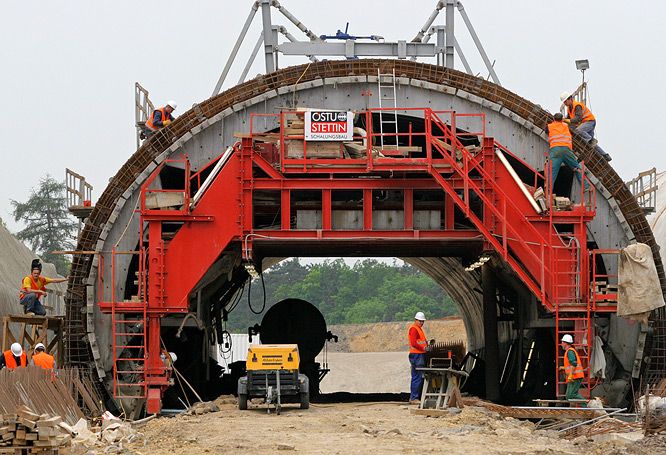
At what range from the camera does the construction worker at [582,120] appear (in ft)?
87.1

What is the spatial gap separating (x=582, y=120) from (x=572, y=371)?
6.04 meters

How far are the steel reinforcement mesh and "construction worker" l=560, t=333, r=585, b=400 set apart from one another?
10.2 ft

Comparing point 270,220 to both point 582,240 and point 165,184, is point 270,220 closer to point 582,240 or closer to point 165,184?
point 165,184

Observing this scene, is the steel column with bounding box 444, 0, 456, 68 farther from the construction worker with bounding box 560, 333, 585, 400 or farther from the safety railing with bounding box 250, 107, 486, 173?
the construction worker with bounding box 560, 333, 585, 400

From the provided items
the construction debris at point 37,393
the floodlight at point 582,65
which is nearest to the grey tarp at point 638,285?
the floodlight at point 582,65

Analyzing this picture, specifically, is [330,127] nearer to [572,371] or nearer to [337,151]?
[337,151]

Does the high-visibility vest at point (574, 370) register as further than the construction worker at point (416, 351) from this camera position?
No

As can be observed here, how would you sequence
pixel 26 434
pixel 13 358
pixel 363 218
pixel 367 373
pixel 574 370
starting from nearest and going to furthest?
pixel 26 434, pixel 13 358, pixel 574 370, pixel 363 218, pixel 367 373

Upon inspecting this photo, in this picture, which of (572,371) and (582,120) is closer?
(572,371)

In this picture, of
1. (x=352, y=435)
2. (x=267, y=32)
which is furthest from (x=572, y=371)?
(x=267, y=32)

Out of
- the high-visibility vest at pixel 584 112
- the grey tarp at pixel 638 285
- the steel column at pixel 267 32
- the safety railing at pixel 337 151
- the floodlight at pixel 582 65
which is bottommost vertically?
the grey tarp at pixel 638 285

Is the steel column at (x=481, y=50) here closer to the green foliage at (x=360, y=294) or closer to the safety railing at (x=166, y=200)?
the safety railing at (x=166, y=200)

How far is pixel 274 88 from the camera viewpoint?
26.3 metres

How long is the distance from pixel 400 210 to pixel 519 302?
19.2ft
